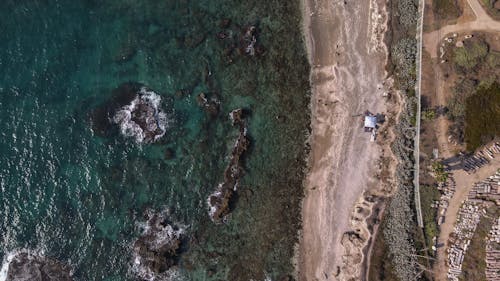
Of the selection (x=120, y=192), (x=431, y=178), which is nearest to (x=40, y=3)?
(x=120, y=192)

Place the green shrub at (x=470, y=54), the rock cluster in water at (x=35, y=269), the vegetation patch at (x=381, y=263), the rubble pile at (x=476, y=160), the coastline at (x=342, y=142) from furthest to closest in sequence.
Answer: the rock cluster in water at (x=35, y=269)
the coastline at (x=342, y=142)
the vegetation patch at (x=381, y=263)
the green shrub at (x=470, y=54)
the rubble pile at (x=476, y=160)

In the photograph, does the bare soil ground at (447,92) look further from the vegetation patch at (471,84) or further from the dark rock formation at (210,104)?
the dark rock formation at (210,104)

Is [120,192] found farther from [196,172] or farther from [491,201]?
[491,201]

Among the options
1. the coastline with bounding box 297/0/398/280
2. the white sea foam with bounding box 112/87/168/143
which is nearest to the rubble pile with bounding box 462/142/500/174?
the coastline with bounding box 297/0/398/280

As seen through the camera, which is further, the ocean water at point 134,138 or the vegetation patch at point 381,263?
the ocean water at point 134,138

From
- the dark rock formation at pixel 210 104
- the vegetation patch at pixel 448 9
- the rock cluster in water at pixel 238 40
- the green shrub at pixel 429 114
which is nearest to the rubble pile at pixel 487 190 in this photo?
the green shrub at pixel 429 114

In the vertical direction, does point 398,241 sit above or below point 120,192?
below
